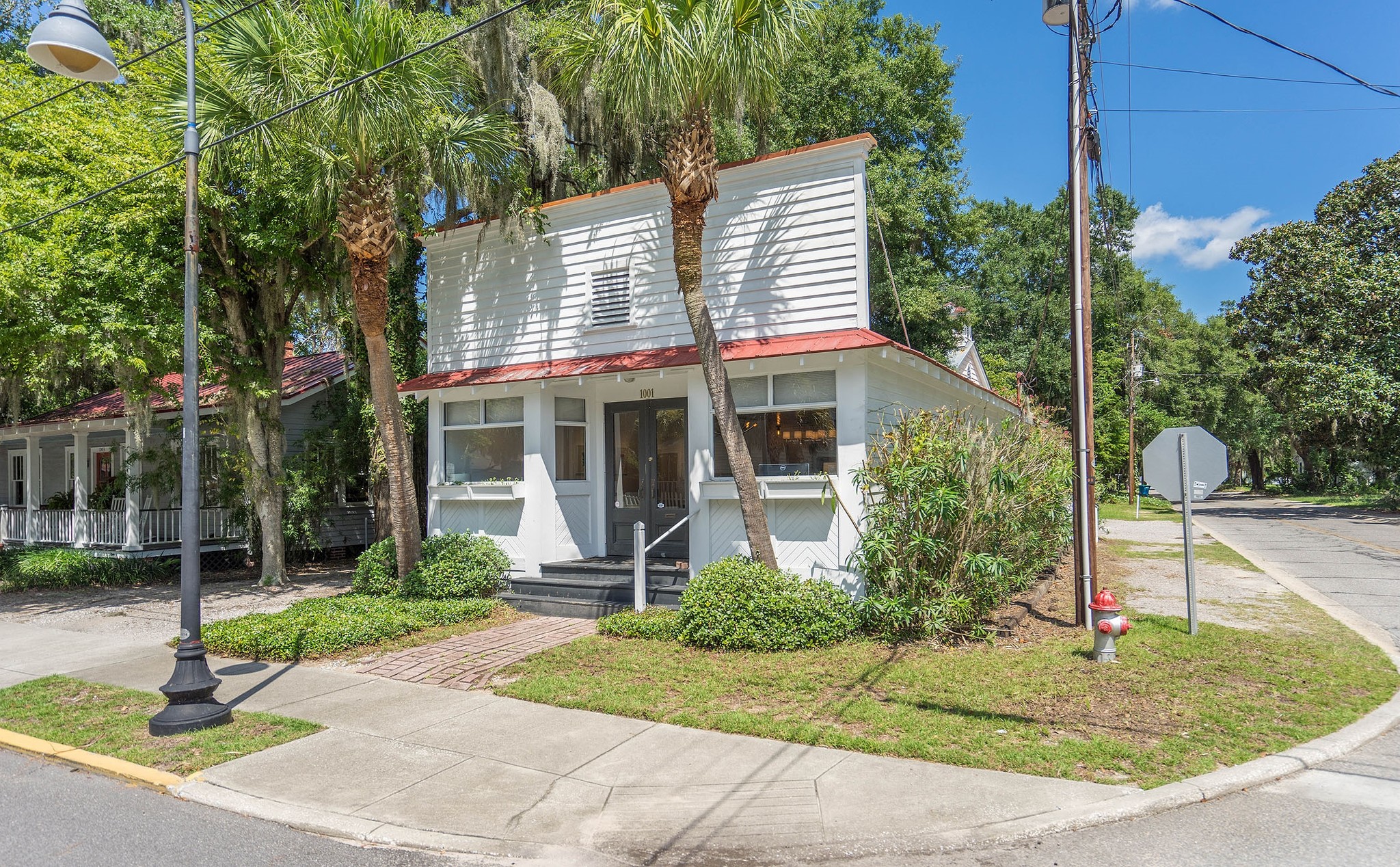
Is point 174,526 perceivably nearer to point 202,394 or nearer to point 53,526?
point 202,394

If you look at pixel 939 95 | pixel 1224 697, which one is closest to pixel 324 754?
pixel 1224 697

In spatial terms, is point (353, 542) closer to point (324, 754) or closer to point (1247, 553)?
point (324, 754)

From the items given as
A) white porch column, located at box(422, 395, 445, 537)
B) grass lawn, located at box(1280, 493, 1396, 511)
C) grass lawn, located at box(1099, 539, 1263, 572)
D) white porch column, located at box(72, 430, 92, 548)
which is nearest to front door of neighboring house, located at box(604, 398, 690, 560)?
white porch column, located at box(422, 395, 445, 537)

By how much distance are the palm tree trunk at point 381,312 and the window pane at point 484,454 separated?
3.86ft

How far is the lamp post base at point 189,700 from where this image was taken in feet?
21.6

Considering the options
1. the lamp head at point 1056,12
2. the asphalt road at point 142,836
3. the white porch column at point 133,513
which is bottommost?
the asphalt road at point 142,836

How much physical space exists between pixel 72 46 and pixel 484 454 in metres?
7.51

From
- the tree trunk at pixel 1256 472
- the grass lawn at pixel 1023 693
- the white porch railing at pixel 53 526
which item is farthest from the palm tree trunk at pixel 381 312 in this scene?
the tree trunk at pixel 1256 472

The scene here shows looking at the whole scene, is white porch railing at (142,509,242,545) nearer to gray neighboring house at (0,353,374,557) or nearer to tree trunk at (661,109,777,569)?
gray neighboring house at (0,353,374,557)

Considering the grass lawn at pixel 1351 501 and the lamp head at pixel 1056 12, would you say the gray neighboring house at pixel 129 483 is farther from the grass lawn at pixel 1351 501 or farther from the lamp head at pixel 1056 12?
the grass lawn at pixel 1351 501

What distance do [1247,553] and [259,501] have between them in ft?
66.3

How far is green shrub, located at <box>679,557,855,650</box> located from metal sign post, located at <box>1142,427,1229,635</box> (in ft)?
11.9

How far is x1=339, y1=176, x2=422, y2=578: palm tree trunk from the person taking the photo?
1081 cm

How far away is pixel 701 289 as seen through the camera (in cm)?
938
